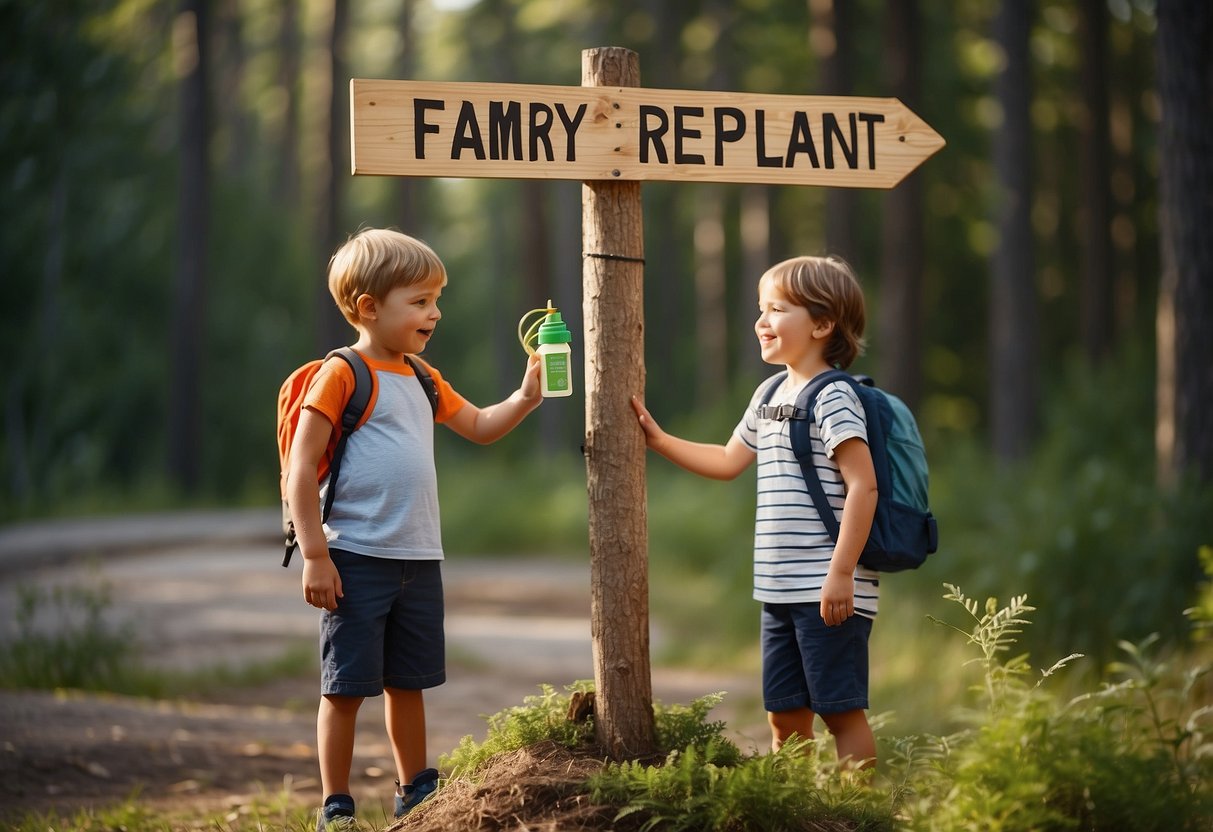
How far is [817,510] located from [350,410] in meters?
1.31

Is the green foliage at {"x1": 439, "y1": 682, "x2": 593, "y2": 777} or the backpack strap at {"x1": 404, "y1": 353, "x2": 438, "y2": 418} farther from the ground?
the backpack strap at {"x1": 404, "y1": 353, "x2": 438, "y2": 418}

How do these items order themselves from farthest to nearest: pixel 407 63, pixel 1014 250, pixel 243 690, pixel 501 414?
pixel 407 63 < pixel 1014 250 < pixel 243 690 < pixel 501 414

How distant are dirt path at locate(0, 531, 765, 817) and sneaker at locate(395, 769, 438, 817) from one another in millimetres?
226

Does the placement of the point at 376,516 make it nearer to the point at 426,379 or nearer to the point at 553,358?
the point at 426,379

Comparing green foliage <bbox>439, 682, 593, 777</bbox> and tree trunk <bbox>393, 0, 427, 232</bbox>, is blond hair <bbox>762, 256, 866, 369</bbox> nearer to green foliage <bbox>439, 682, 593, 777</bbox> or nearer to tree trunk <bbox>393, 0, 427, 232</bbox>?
green foliage <bbox>439, 682, 593, 777</bbox>

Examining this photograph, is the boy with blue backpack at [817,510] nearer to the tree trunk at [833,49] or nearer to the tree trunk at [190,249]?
the tree trunk at [833,49]

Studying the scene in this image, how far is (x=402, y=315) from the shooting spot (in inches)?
139

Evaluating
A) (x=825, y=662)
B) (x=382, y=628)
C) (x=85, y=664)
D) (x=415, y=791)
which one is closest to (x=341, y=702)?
(x=382, y=628)

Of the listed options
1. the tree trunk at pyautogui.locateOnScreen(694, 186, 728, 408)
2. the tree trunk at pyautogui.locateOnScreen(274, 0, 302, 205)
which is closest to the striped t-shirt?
the tree trunk at pyautogui.locateOnScreen(694, 186, 728, 408)

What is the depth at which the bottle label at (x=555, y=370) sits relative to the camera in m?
3.45

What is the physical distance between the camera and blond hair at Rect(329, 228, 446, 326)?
139 inches

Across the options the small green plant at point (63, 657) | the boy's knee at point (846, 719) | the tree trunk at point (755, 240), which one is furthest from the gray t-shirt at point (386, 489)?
the tree trunk at point (755, 240)

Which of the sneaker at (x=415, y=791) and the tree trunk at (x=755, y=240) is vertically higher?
the tree trunk at (x=755, y=240)

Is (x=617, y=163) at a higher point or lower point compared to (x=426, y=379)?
higher
